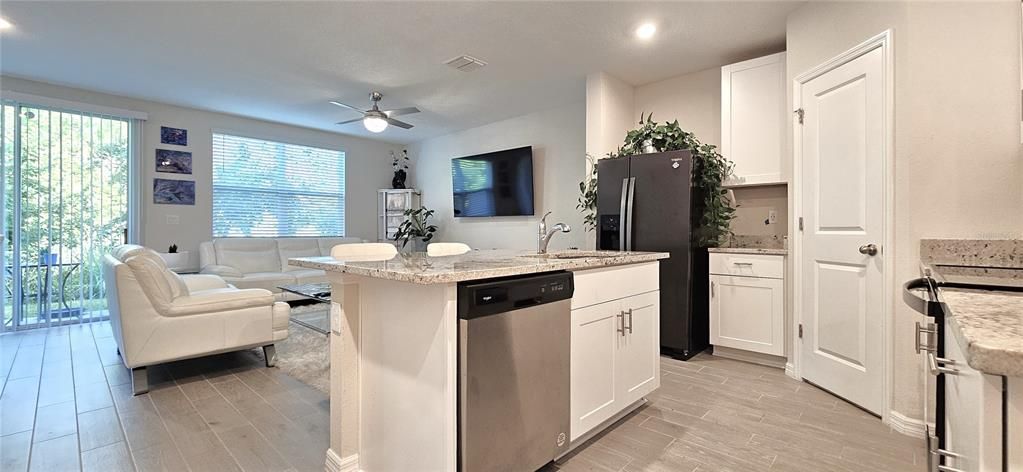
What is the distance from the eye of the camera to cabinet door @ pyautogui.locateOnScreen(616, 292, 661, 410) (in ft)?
6.80

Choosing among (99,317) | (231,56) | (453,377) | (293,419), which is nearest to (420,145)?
(231,56)

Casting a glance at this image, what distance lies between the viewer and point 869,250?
2.24 meters

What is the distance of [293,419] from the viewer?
2.17m

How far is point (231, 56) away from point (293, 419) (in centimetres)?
306

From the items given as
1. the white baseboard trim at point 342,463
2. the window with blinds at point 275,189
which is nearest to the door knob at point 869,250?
the white baseboard trim at point 342,463

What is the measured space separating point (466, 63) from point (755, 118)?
Result: 2.37 metres

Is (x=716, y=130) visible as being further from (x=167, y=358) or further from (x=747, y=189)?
(x=167, y=358)

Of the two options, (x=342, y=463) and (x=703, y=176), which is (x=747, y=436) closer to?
(x=342, y=463)

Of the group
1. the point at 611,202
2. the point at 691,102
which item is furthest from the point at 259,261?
the point at 691,102

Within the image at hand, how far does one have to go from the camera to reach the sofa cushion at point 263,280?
4812mm

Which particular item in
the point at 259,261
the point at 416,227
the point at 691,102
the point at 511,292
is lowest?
the point at 259,261

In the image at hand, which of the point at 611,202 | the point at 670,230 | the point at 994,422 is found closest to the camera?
the point at 994,422

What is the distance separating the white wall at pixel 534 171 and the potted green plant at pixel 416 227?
5.5 inches

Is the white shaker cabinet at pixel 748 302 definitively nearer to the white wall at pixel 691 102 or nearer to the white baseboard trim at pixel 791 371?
the white baseboard trim at pixel 791 371
